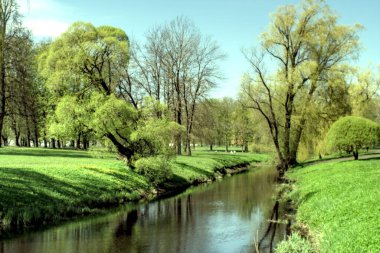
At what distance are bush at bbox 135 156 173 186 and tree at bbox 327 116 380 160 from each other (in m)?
16.0

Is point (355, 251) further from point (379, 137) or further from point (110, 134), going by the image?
point (379, 137)

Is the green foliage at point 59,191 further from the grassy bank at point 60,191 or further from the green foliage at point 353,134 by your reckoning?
the green foliage at point 353,134

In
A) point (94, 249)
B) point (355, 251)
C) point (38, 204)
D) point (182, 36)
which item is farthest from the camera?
point (182, 36)

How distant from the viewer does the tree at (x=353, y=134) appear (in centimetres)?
3553

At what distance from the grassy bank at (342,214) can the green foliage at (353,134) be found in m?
A: 10.2

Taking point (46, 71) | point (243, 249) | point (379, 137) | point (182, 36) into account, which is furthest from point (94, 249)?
point (182, 36)

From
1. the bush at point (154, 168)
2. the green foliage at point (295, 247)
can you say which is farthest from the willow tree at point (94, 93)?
the green foliage at point (295, 247)

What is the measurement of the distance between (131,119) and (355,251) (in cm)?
2401

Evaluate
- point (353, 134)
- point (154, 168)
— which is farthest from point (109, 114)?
point (353, 134)

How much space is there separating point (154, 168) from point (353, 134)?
59.8 feet

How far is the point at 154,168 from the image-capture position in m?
33.0

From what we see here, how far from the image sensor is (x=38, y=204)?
2191 centimetres

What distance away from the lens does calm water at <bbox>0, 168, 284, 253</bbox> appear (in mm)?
16578

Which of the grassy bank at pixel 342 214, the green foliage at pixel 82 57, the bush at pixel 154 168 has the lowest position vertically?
the grassy bank at pixel 342 214
